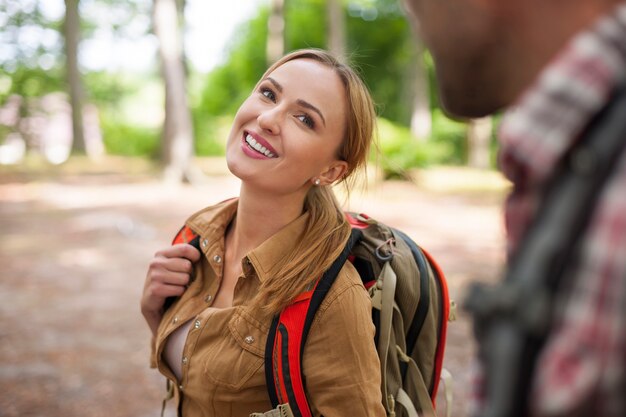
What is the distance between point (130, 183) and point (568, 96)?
45.1 ft

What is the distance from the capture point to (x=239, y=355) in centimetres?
187

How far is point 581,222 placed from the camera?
817 millimetres

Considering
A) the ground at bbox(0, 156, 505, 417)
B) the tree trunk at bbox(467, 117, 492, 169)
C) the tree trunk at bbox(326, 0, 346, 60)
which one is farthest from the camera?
the tree trunk at bbox(467, 117, 492, 169)

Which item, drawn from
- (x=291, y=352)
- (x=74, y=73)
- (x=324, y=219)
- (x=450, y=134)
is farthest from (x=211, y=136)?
(x=291, y=352)

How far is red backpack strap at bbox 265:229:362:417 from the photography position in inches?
69.8

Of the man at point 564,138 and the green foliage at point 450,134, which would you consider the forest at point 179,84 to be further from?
the man at point 564,138

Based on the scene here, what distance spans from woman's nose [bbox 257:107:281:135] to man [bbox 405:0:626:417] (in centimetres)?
99

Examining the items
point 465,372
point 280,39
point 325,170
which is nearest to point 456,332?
point 465,372

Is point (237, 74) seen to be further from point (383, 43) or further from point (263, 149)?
point (263, 149)

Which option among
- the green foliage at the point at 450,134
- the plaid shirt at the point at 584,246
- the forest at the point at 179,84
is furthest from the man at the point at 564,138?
the green foliage at the point at 450,134

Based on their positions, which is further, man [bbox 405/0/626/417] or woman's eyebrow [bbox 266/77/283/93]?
woman's eyebrow [bbox 266/77/283/93]

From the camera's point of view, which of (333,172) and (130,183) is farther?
(130,183)

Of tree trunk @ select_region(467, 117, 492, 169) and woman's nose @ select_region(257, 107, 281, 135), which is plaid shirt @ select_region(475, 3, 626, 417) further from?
tree trunk @ select_region(467, 117, 492, 169)

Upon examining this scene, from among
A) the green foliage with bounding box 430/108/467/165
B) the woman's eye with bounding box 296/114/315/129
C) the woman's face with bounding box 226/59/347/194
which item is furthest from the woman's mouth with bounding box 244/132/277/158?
the green foliage with bounding box 430/108/467/165
